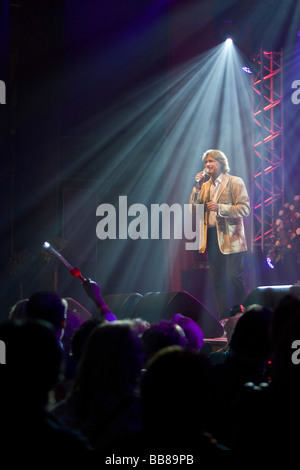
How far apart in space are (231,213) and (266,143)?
77.7 inches

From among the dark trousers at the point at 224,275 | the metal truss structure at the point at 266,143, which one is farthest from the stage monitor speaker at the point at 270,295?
the metal truss structure at the point at 266,143

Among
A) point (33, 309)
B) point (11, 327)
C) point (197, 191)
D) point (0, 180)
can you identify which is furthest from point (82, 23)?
point (11, 327)

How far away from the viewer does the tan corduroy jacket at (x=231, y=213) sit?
742cm

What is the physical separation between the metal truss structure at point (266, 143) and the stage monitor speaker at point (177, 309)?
10.4 feet

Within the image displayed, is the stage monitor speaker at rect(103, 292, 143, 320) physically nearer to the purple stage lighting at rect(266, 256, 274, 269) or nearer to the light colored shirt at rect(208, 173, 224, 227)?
the light colored shirt at rect(208, 173, 224, 227)

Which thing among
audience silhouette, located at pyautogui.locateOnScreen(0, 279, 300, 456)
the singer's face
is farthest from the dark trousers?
audience silhouette, located at pyautogui.locateOnScreen(0, 279, 300, 456)

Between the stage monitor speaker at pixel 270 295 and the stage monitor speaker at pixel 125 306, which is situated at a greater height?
the stage monitor speaker at pixel 270 295

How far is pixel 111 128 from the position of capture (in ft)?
33.3

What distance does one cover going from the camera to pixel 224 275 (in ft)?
24.7

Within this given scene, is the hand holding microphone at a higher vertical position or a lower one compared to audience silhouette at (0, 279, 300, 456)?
higher

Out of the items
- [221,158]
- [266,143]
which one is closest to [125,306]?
[221,158]

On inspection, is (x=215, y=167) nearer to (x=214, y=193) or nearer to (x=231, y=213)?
(x=214, y=193)

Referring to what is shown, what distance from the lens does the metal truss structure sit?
28.0 feet

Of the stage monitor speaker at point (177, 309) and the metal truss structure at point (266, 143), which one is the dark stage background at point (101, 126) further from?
the stage monitor speaker at point (177, 309)
